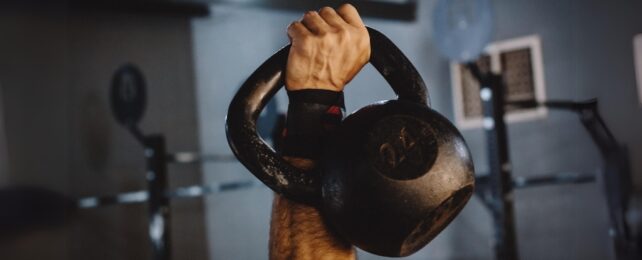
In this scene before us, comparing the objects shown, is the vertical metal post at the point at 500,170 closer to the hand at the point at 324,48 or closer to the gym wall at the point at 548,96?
the gym wall at the point at 548,96

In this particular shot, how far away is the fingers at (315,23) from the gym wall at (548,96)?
11.3 feet

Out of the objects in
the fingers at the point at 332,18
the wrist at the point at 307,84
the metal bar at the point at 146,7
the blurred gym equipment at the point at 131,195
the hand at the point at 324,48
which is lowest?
the blurred gym equipment at the point at 131,195

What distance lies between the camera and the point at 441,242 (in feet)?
16.9

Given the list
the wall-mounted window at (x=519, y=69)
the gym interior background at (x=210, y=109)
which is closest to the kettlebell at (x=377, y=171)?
the gym interior background at (x=210, y=109)

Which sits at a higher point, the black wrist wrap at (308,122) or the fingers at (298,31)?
the fingers at (298,31)

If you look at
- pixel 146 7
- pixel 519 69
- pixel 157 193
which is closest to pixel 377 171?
pixel 157 193

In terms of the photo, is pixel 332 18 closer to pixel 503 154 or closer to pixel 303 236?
pixel 303 236

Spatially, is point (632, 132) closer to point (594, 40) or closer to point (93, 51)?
point (594, 40)

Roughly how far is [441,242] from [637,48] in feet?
6.36

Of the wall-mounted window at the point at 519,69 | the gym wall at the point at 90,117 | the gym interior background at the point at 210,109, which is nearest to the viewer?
the gym interior background at the point at 210,109

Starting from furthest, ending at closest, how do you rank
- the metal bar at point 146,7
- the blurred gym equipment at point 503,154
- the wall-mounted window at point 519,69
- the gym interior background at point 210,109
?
the metal bar at point 146,7
the wall-mounted window at point 519,69
the gym interior background at point 210,109
the blurred gym equipment at point 503,154

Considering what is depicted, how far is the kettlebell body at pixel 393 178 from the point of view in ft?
1.22

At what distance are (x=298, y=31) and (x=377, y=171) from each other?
10cm

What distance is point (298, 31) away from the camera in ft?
1.36
